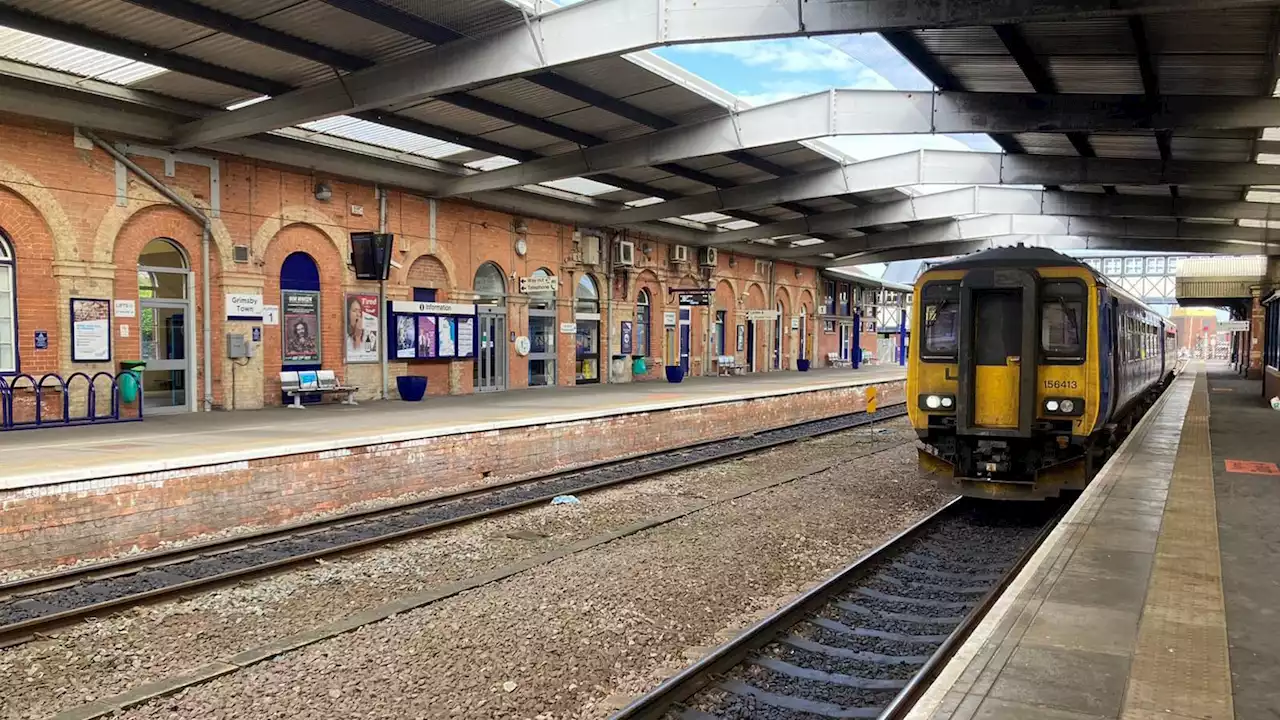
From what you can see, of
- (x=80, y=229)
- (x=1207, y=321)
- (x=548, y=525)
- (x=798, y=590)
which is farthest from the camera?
(x=1207, y=321)

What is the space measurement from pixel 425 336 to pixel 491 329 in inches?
91.5

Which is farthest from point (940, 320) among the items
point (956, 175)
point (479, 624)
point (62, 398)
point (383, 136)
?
point (62, 398)

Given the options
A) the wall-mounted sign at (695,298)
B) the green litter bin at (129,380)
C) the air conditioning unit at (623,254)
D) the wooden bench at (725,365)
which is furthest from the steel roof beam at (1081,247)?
the green litter bin at (129,380)

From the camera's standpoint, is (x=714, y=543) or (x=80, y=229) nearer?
(x=714, y=543)

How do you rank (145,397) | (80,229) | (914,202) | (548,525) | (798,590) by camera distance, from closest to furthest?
(798,590) < (548,525) < (80,229) < (145,397) < (914,202)

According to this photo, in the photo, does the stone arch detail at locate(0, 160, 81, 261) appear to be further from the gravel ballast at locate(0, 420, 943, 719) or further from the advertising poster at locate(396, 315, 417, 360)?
the gravel ballast at locate(0, 420, 943, 719)

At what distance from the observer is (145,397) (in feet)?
44.6

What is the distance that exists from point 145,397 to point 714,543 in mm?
→ 10382

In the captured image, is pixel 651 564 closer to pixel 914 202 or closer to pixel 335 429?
pixel 335 429

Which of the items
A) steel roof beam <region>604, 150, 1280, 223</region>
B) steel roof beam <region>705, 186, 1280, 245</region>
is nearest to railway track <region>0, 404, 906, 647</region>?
steel roof beam <region>604, 150, 1280, 223</region>

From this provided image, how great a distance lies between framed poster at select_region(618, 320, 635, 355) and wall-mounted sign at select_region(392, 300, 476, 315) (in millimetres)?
6313

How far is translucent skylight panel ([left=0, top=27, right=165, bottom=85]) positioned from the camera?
10711 millimetres

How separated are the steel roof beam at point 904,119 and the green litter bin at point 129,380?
8138 mm

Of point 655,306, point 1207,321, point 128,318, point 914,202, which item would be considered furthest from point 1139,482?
point 1207,321
